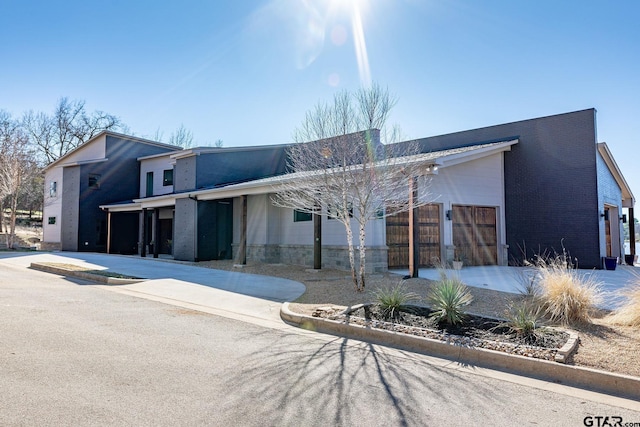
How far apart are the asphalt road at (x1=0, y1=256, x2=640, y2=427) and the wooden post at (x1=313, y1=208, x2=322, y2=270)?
24.5 feet

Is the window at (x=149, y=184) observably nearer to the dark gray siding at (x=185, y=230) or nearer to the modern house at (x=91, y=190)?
the modern house at (x=91, y=190)

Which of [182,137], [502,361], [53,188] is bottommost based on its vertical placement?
[502,361]

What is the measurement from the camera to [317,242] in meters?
14.1

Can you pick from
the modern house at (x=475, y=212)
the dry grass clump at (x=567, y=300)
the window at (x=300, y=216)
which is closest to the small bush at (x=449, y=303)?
the dry grass clump at (x=567, y=300)

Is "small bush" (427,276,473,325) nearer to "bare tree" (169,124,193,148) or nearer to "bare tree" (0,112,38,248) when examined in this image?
"bare tree" (0,112,38,248)

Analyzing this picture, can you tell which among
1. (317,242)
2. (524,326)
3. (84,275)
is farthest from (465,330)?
(84,275)

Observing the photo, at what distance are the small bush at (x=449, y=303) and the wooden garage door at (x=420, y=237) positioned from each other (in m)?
7.03

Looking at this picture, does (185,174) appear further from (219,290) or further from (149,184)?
(219,290)

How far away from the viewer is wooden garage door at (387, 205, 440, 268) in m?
14.1

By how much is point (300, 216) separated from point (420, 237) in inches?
185

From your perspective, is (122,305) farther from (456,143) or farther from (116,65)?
(456,143)

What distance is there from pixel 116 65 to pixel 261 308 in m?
12.3

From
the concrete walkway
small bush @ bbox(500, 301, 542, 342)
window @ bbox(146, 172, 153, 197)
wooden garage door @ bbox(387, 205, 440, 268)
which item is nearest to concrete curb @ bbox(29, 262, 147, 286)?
wooden garage door @ bbox(387, 205, 440, 268)

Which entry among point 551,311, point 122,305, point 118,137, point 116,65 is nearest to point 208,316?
point 122,305
